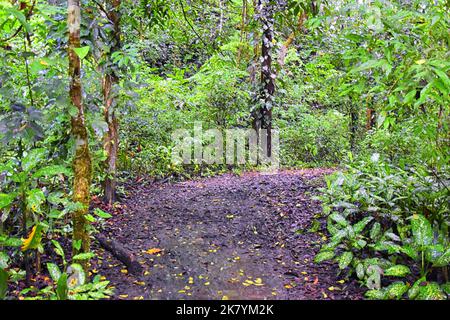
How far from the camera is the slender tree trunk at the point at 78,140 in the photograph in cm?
215

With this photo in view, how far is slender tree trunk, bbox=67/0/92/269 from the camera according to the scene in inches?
84.7

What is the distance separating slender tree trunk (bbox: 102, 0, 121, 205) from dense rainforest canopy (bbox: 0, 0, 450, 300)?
0.02m

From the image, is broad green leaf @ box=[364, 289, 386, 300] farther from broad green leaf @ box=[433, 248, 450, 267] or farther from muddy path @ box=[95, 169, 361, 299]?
broad green leaf @ box=[433, 248, 450, 267]

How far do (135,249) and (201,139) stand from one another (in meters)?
3.77

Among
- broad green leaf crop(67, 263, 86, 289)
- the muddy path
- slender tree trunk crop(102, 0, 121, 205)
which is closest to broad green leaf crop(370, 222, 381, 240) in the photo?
the muddy path

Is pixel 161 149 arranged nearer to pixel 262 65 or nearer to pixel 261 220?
pixel 262 65

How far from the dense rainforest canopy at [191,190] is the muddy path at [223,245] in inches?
0.6

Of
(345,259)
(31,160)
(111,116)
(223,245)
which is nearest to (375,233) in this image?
(345,259)

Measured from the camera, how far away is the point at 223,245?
3.36 m

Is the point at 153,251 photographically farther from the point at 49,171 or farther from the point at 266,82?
the point at 266,82

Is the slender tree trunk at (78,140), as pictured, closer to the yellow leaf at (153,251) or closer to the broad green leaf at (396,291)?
the yellow leaf at (153,251)

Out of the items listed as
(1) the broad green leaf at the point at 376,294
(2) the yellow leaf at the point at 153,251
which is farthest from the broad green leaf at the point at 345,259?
(2) the yellow leaf at the point at 153,251
